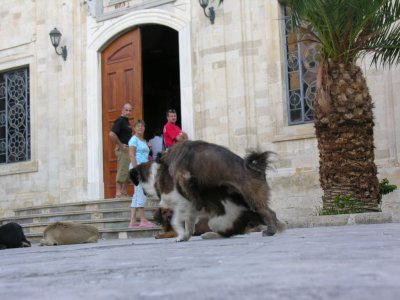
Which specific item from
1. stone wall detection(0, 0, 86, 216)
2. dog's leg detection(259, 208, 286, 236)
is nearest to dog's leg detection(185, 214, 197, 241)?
dog's leg detection(259, 208, 286, 236)

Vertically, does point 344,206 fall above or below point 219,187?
below

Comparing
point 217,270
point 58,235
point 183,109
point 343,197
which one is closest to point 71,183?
point 183,109

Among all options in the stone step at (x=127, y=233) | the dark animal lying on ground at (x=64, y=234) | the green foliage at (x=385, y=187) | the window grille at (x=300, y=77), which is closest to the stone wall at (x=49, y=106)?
the stone step at (x=127, y=233)

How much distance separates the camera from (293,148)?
11.8 meters

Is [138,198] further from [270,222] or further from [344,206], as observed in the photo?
[270,222]

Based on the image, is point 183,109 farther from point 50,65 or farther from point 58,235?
point 58,235

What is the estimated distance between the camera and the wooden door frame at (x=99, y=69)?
13148mm

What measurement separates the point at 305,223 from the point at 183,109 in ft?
15.6

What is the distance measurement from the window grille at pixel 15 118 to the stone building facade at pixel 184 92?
129 mm

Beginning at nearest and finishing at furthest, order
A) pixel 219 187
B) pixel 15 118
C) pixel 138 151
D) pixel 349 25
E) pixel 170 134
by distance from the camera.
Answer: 1. pixel 219 187
2. pixel 349 25
3. pixel 138 151
4. pixel 170 134
5. pixel 15 118

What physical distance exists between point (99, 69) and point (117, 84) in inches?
23.4

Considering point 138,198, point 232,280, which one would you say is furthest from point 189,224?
point 232,280

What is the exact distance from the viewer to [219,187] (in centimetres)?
568

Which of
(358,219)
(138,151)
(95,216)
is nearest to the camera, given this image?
(358,219)
